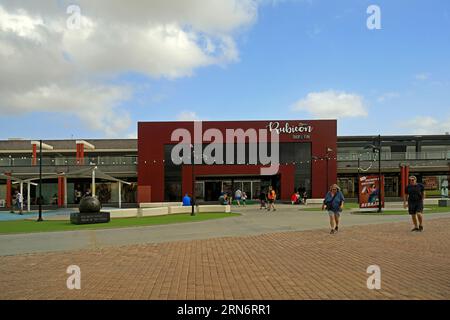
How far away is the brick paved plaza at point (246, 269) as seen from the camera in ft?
21.7

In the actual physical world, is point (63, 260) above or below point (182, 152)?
below

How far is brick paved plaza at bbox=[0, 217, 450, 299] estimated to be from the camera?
21.7ft

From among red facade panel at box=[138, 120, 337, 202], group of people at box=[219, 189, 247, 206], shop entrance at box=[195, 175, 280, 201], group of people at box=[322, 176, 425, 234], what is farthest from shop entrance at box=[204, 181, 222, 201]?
group of people at box=[322, 176, 425, 234]

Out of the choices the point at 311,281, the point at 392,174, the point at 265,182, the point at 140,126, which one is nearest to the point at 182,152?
the point at 140,126

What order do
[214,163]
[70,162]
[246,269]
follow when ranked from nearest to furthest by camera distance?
[246,269]
[214,163]
[70,162]

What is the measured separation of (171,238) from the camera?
14.4 meters

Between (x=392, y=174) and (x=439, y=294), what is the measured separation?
48.7 metres

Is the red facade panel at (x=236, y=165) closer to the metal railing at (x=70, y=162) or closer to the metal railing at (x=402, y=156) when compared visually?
the metal railing at (x=70, y=162)

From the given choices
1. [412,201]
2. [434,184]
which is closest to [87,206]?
→ [412,201]

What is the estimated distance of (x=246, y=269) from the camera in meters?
8.55

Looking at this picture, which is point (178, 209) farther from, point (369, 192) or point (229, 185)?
point (229, 185)

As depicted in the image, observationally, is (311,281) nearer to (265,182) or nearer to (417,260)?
(417,260)

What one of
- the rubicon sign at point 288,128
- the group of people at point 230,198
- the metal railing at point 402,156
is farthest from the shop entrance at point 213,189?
the metal railing at point 402,156

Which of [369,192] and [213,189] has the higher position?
[369,192]
